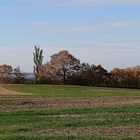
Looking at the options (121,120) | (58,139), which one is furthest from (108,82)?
(58,139)

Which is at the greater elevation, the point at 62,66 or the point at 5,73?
the point at 62,66

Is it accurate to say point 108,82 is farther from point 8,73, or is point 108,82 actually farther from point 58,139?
point 58,139

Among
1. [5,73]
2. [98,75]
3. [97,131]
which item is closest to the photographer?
[97,131]

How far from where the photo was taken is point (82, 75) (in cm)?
9231

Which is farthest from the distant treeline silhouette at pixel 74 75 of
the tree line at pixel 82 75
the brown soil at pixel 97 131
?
the brown soil at pixel 97 131

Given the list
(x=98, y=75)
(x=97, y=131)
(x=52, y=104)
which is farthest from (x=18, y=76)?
(x=97, y=131)

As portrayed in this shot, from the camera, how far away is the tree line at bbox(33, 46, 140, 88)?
91.6m

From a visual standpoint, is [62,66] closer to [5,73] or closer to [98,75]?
[98,75]

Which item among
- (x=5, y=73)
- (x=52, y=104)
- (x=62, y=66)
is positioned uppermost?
(x=62, y=66)

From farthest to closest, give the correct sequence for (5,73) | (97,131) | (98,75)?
(5,73)
(98,75)
(97,131)

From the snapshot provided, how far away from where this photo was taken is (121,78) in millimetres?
92438

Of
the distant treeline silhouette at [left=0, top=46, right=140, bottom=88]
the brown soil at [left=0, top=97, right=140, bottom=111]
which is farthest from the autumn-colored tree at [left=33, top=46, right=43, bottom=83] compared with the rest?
the brown soil at [left=0, top=97, right=140, bottom=111]

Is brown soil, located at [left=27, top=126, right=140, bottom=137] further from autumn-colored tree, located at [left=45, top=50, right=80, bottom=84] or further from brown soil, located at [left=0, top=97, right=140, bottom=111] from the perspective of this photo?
autumn-colored tree, located at [left=45, top=50, right=80, bottom=84]

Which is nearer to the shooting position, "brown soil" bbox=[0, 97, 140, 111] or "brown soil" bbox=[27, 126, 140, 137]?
"brown soil" bbox=[27, 126, 140, 137]
